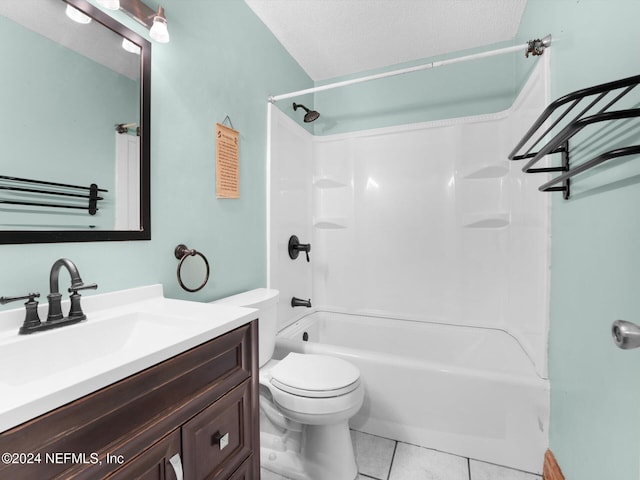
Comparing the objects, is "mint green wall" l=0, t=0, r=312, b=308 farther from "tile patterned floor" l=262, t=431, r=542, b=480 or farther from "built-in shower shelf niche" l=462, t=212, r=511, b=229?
"built-in shower shelf niche" l=462, t=212, r=511, b=229

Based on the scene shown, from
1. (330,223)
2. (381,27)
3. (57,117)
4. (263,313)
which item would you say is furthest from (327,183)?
(57,117)

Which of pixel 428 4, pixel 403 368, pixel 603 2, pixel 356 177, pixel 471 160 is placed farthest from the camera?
pixel 356 177

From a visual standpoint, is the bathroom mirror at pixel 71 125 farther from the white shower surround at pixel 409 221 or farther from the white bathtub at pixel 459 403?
→ the white bathtub at pixel 459 403

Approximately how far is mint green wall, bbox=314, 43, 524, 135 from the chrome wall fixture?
5.12 ft

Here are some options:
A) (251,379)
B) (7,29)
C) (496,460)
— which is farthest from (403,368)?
(7,29)

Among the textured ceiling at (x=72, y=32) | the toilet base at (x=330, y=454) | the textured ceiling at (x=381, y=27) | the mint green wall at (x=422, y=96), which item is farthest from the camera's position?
the mint green wall at (x=422, y=96)

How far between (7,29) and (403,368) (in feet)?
6.23

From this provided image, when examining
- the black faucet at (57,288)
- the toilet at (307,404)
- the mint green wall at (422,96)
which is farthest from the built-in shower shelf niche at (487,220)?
the black faucet at (57,288)

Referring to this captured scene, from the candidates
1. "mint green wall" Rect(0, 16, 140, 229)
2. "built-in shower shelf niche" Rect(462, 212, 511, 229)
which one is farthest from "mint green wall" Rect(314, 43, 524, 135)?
"mint green wall" Rect(0, 16, 140, 229)

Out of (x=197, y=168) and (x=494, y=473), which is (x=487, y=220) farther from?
(x=197, y=168)

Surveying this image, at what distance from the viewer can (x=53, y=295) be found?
0.81 meters

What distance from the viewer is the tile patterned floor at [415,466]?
1395mm

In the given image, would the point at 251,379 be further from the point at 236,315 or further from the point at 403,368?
the point at 403,368

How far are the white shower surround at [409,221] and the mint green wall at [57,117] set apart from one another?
Answer: 0.96 metres
